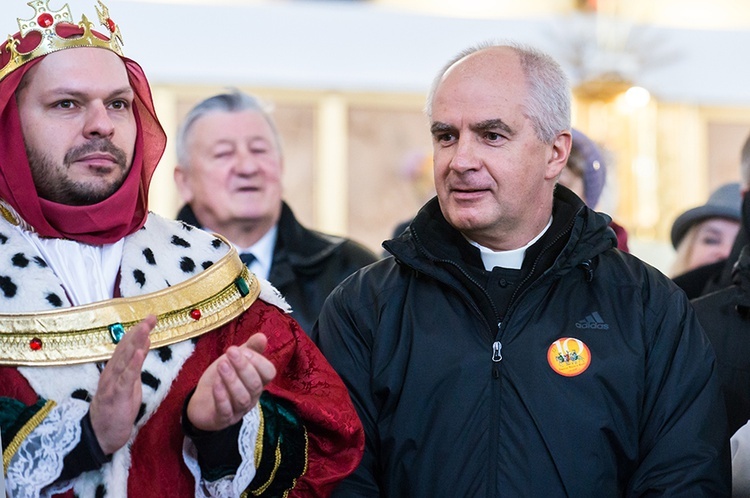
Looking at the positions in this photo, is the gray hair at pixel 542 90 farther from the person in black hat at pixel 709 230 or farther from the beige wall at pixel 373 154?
the beige wall at pixel 373 154

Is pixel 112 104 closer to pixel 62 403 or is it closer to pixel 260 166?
pixel 62 403

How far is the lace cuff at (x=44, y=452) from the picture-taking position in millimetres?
2777

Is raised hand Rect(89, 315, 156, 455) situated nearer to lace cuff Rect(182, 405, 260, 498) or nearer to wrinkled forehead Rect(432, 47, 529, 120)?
lace cuff Rect(182, 405, 260, 498)

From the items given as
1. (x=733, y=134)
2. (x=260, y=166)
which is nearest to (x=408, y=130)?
(x=733, y=134)

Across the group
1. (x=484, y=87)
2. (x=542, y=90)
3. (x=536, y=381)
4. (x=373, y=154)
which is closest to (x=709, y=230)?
(x=542, y=90)

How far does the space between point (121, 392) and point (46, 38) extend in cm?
101

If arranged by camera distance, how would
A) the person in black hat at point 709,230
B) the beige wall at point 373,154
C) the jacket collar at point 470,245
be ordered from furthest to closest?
the beige wall at point 373,154, the person in black hat at point 709,230, the jacket collar at point 470,245

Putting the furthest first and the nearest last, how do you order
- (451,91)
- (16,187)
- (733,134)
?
(733,134), (451,91), (16,187)

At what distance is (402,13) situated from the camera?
12.1 meters

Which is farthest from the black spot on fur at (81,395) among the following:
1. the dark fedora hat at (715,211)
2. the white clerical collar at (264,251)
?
the dark fedora hat at (715,211)

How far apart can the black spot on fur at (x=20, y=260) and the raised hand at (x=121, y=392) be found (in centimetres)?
42

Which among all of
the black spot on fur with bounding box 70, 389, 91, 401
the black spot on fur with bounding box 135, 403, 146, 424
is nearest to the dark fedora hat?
the black spot on fur with bounding box 135, 403, 146, 424

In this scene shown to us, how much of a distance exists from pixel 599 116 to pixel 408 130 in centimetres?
186

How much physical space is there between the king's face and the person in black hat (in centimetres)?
350
